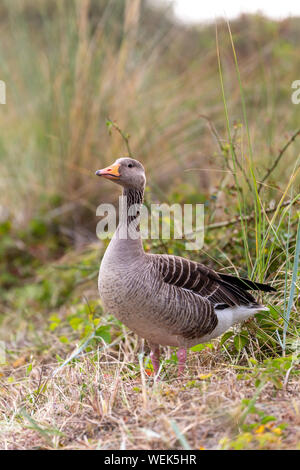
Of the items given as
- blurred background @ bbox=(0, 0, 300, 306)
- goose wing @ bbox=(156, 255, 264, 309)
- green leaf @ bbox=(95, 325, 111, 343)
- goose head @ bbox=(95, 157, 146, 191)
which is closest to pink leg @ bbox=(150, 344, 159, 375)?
goose wing @ bbox=(156, 255, 264, 309)

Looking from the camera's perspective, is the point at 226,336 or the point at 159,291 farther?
the point at 226,336

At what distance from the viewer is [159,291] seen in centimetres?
316

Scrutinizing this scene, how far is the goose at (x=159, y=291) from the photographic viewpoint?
3107 millimetres

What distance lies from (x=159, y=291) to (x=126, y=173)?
707 mm

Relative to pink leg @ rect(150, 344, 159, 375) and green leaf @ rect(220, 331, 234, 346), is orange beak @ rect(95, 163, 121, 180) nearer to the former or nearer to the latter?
pink leg @ rect(150, 344, 159, 375)

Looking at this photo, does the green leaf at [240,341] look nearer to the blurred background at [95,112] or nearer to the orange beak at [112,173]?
the orange beak at [112,173]

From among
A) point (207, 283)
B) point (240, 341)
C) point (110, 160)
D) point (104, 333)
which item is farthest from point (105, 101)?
point (240, 341)

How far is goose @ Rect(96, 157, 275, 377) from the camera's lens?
311 centimetres

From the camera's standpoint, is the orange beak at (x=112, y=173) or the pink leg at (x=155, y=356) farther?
the pink leg at (x=155, y=356)

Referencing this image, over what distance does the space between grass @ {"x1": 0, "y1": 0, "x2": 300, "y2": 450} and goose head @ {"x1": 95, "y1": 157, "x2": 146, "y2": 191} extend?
0.47 m

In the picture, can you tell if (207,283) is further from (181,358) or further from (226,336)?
(181,358)

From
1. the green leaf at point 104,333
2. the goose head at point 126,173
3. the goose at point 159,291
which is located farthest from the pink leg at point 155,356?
the goose head at point 126,173

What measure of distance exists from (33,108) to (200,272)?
4.39m
